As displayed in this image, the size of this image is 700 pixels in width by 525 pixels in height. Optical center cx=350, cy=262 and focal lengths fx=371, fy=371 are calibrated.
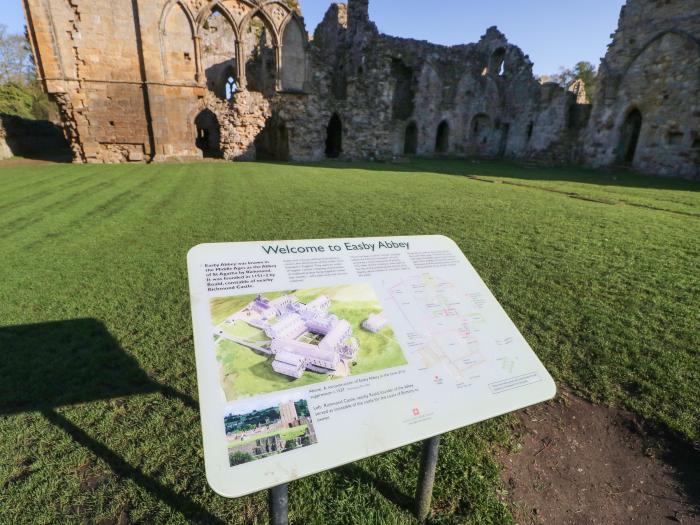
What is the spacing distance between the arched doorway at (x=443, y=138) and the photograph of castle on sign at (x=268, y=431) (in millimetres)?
28078

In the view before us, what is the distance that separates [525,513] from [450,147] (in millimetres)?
27485

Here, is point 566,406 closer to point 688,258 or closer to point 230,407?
point 230,407

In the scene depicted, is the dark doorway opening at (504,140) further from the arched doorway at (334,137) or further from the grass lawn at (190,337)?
the grass lawn at (190,337)

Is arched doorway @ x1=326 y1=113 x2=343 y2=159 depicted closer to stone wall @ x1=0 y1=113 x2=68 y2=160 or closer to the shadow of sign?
stone wall @ x1=0 y1=113 x2=68 y2=160

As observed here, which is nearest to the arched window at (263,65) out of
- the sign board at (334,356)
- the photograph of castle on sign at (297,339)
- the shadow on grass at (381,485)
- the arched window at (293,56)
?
the arched window at (293,56)

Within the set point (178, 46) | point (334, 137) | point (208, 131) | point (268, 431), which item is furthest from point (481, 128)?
point (268, 431)

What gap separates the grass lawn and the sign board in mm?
883

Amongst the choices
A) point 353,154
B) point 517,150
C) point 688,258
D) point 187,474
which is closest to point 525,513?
point 187,474

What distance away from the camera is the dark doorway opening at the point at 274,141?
19703 mm

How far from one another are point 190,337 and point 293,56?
19.0 m

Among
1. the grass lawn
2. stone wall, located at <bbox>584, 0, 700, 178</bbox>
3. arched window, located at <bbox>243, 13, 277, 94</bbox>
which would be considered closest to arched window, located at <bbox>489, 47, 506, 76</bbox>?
stone wall, located at <bbox>584, 0, 700, 178</bbox>

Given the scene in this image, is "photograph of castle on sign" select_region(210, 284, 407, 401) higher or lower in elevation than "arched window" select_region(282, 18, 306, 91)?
lower

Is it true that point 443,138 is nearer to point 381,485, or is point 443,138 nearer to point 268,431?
point 381,485

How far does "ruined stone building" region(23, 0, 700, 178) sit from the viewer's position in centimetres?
1516
